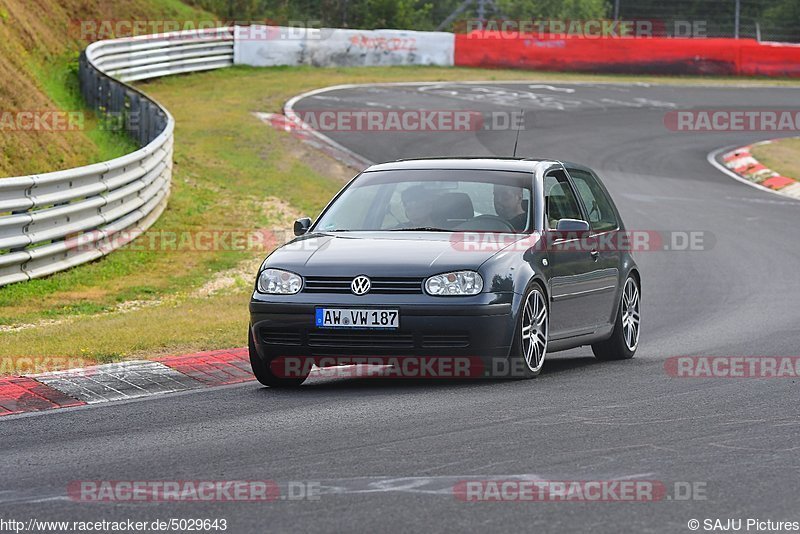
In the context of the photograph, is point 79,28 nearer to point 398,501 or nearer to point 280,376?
point 280,376

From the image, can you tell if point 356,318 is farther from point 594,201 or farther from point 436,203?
point 594,201

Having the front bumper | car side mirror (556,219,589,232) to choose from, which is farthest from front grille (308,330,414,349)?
car side mirror (556,219,589,232)

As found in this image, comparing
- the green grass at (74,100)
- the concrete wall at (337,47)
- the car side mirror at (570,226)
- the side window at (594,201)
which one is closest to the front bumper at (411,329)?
the car side mirror at (570,226)

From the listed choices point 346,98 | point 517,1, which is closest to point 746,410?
point 346,98

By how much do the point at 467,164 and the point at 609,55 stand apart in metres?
33.8

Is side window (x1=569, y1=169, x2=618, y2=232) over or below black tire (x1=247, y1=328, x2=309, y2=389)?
over

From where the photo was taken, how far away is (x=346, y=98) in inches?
1326

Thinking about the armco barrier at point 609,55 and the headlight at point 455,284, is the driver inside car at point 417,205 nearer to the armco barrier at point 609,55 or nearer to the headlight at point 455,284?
the headlight at point 455,284

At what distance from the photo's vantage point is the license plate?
28.7 feet

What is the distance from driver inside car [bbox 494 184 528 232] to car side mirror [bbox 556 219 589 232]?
25 centimetres

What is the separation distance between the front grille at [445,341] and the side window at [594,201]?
246 cm

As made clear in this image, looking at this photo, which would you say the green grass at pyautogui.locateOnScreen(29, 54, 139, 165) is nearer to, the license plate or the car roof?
the car roof

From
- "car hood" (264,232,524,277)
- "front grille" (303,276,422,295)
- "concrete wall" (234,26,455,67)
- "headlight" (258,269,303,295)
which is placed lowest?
"concrete wall" (234,26,455,67)

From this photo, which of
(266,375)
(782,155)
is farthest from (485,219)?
(782,155)
